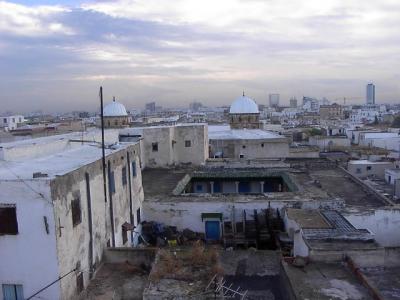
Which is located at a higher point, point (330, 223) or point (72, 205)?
point (72, 205)

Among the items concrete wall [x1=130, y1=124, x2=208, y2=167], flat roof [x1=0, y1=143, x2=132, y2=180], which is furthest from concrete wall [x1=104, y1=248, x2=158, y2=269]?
concrete wall [x1=130, y1=124, x2=208, y2=167]

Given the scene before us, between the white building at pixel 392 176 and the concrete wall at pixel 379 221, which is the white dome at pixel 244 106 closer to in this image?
the white building at pixel 392 176

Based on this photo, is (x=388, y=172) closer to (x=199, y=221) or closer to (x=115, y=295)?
(x=199, y=221)

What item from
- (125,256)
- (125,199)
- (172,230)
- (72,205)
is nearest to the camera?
(72,205)

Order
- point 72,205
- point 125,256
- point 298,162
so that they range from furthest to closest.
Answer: point 298,162, point 125,256, point 72,205

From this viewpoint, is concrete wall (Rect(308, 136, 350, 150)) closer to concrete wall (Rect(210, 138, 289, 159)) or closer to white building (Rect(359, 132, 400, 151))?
white building (Rect(359, 132, 400, 151))

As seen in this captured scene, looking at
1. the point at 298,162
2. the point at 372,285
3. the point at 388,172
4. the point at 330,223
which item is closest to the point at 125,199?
the point at 330,223

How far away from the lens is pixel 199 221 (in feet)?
63.8

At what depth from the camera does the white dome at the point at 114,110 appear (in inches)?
1448

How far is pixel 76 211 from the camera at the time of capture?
12.2 m

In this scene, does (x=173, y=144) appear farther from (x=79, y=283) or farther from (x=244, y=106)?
(x=79, y=283)

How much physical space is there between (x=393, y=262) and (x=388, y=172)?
18.9 m

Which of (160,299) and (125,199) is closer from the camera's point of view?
(160,299)

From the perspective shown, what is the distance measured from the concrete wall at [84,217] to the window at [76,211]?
114 millimetres
